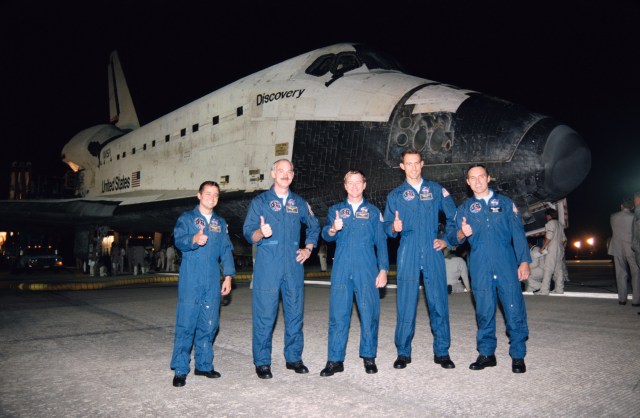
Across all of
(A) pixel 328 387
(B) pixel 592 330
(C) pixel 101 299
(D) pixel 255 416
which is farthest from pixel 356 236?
(C) pixel 101 299

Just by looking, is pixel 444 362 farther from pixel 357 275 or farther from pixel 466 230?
pixel 466 230

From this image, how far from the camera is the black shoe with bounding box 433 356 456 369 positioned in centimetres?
354

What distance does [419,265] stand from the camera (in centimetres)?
393

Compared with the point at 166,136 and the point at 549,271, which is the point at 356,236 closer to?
the point at 549,271

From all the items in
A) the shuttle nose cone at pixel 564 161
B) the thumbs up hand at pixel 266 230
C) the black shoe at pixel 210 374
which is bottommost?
the black shoe at pixel 210 374

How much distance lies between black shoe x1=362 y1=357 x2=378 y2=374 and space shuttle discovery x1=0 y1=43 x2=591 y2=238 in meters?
3.21

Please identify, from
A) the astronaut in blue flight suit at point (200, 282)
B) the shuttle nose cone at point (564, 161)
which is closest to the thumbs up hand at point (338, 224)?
the astronaut in blue flight suit at point (200, 282)

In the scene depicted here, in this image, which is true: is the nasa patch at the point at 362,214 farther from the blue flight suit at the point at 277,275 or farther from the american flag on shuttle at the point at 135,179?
the american flag on shuttle at the point at 135,179

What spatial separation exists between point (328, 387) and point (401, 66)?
21.9 feet

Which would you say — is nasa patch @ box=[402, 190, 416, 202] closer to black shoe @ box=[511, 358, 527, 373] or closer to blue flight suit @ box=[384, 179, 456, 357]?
blue flight suit @ box=[384, 179, 456, 357]

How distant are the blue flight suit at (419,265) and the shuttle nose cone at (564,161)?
216 centimetres

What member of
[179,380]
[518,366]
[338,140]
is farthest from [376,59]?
[179,380]

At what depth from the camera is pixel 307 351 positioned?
4207 mm

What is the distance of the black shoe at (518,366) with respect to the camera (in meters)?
3.38
